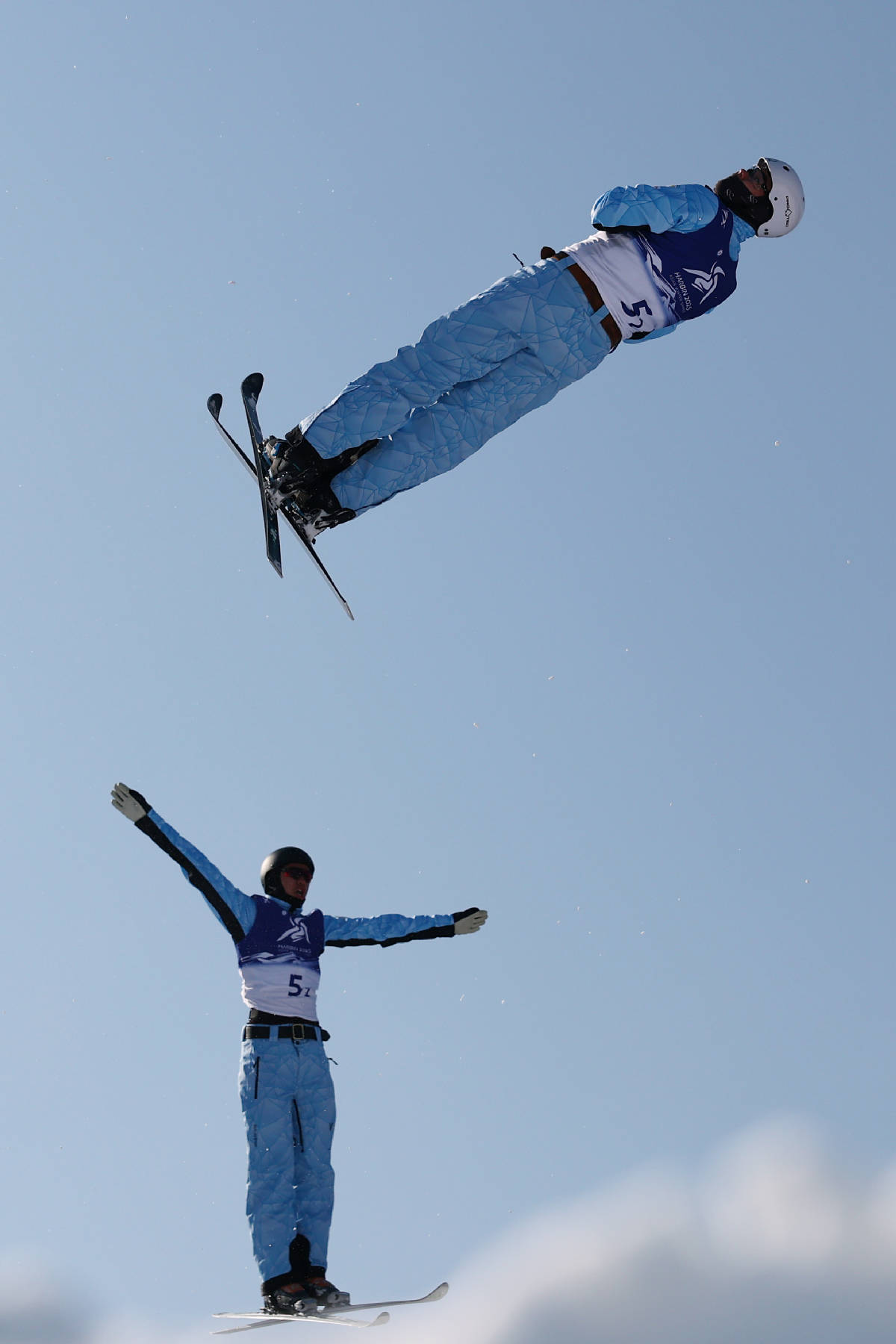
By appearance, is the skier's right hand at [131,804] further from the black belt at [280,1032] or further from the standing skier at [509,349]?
the standing skier at [509,349]

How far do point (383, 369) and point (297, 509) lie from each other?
1.02 m

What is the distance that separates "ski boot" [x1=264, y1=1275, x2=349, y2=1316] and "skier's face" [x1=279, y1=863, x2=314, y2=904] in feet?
7.40

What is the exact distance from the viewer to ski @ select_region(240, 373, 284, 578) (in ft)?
35.9

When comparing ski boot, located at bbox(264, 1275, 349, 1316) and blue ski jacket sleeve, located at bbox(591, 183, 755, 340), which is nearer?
ski boot, located at bbox(264, 1275, 349, 1316)

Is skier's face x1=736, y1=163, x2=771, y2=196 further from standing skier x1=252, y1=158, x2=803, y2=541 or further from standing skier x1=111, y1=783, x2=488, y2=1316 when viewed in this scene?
standing skier x1=111, y1=783, x2=488, y2=1316

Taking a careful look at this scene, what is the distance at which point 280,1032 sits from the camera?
1042 centimetres

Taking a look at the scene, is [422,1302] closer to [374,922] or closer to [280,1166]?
[280,1166]

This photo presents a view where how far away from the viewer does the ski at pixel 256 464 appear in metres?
10.9

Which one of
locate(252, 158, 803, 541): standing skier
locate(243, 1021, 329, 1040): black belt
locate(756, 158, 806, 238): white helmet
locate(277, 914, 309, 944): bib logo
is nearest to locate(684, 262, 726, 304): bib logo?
locate(252, 158, 803, 541): standing skier

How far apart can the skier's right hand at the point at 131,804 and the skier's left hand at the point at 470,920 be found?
2.20m

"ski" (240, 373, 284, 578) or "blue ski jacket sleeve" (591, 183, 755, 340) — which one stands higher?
"blue ski jacket sleeve" (591, 183, 755, 340)

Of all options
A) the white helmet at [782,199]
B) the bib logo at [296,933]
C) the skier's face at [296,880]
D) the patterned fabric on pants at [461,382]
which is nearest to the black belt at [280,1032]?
the bib logo at [296,933]

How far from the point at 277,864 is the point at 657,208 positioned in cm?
473

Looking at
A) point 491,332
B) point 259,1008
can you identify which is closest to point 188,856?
point 259,1008
